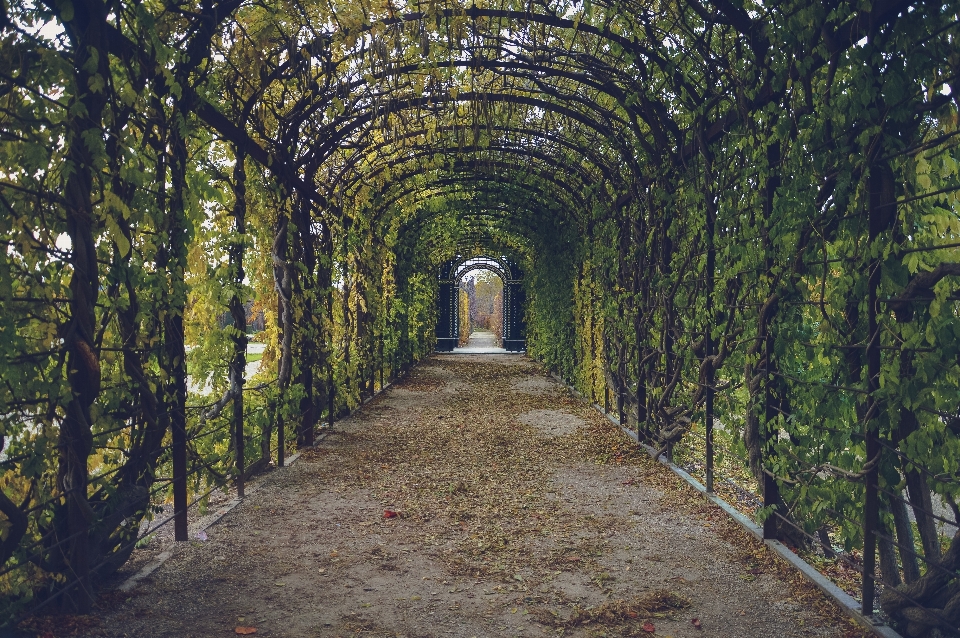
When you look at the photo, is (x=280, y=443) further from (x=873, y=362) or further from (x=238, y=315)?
(x=873, y=362)

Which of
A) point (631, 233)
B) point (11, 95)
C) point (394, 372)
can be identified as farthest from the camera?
A: point (394, 372)

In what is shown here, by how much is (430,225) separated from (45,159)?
13486 mm

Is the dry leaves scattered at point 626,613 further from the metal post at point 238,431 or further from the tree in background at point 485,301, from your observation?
the tree in background at point 485,301

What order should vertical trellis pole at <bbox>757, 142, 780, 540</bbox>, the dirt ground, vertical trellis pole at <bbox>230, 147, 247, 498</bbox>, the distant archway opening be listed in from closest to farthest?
1. the dirt ground
2. vertical trellis pole at <bbox>757, 142, 780, 540</bbox>
3. vertical trellis pole at <bbox>230, 147, 247, 498</bbox>
4. the distant archway opening

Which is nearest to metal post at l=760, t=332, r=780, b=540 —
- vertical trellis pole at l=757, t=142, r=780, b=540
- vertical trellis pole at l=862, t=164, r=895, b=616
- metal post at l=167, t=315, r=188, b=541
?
vertical trellis pole at l=757, t=142, r=780, b=540

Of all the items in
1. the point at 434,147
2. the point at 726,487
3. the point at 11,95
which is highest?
the point at 434,147

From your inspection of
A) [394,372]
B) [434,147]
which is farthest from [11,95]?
[394,372]

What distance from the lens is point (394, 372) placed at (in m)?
14.0

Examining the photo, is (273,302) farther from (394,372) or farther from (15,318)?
(394,372)

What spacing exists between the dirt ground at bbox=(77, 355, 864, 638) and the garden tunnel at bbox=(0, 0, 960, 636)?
0.34 meters

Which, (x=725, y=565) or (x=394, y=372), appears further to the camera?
(x=394, y=372)

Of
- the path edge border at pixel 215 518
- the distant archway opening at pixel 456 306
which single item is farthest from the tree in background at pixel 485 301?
the path edge border at pixel 215 518

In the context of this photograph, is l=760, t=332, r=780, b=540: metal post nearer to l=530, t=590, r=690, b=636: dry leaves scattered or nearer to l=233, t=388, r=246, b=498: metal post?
→ l=530, t=590, r=690, b=636: dry leaves scattered

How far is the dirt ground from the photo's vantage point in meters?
3.08
